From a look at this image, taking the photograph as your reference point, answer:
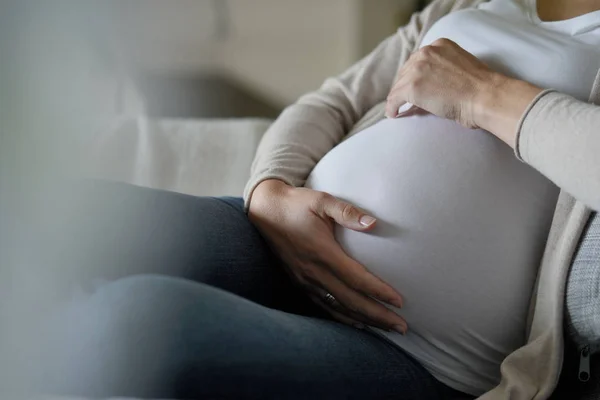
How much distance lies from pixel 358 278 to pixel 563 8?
1.38 ft

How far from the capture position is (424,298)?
707 millimetres

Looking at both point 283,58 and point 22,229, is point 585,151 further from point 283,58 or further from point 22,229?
point 283,58

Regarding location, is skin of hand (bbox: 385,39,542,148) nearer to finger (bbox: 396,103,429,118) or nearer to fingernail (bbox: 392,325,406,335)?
finger (bbox: 396,103,429,118)

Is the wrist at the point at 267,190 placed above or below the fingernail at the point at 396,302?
above

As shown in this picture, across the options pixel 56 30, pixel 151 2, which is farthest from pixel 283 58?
pixel 56 30

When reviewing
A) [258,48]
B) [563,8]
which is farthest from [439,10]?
[258,48]

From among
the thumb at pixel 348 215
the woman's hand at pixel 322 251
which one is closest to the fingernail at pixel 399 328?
the woman's hand at pixel 322 251

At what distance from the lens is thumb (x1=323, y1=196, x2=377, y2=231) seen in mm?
721

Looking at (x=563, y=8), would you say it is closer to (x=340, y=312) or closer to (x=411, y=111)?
(x=411, y=111)

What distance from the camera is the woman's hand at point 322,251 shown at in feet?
2.33

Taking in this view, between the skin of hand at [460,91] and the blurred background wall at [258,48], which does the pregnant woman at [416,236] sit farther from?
the blurred background wall at [258,48]

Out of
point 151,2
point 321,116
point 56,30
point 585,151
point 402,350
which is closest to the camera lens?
point 56,30

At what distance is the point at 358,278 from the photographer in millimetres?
715

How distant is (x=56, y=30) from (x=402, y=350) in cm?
45
